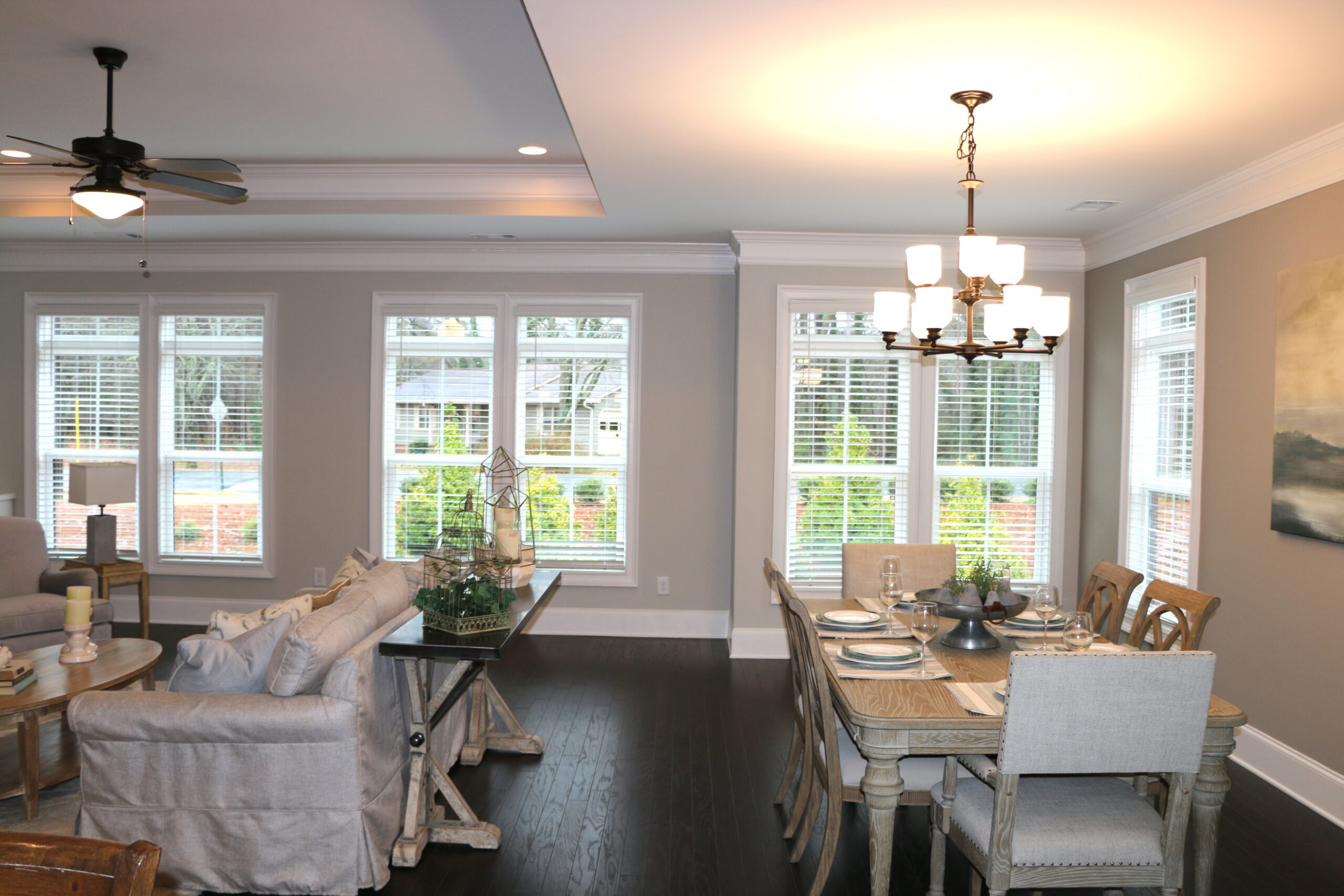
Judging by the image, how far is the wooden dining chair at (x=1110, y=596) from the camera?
341 centimetres

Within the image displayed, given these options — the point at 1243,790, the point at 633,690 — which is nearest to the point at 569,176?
the point at 633,690

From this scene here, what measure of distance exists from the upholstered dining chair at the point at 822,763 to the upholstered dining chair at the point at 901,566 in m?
1.02

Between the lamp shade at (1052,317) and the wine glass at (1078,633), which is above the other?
the lamp shade at (1052,317)

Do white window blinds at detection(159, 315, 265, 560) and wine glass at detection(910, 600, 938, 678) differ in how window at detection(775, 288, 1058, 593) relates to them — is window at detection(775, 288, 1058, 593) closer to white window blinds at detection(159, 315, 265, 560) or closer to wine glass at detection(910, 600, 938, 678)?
wine glass at detection(910, 600, 938, 678)

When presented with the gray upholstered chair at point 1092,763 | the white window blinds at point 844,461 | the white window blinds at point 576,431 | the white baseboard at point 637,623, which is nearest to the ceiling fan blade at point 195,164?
the white window blinds at point 576,431

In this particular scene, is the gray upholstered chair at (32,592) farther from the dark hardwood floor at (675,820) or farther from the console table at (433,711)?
the console table at (433,711)

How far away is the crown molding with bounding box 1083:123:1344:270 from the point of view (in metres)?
Result: 3.60

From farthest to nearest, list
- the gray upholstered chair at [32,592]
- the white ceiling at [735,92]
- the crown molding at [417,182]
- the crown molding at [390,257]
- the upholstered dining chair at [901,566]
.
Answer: the crown molding at [390,257] → the crown molding at [417,182] → the gray upholstered chair at [32,592] → the upholstered dining chair at [901,566] → the white ceiling at [735,92]

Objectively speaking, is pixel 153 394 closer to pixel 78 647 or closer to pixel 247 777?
pixel 78 647

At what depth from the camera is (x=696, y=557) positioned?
625cm

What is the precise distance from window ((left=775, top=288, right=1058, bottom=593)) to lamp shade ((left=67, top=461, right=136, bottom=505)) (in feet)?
14.2

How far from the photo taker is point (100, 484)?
5.76m

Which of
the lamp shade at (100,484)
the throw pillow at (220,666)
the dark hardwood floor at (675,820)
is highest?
the lamp shade at (100,484)

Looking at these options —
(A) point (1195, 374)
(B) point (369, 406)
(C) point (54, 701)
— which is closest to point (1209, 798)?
(A) point (1195, 374)
